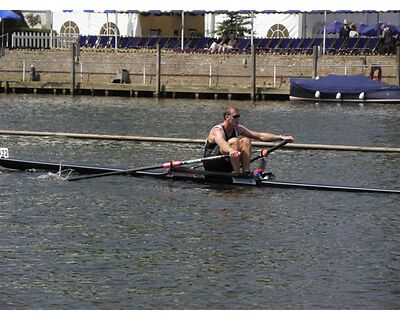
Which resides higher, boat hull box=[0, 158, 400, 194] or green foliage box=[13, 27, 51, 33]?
green foliage box=[13, 27, 51, 33]

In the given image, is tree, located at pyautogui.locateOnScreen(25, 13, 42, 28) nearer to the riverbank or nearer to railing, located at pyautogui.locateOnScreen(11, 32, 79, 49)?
railing, located at pyautogui.locateOnScreen(11, 32, 79, 49)

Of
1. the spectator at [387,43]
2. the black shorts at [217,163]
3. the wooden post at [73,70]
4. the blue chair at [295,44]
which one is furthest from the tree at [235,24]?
the black shorts at [217,163]

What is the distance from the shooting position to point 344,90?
168ft

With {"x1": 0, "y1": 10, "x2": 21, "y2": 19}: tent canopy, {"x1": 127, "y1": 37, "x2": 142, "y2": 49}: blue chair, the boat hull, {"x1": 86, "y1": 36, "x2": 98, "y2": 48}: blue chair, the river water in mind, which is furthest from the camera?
{"x1": 0, "y1": 10, "x2": 21, "y2": 19}: tent canopy

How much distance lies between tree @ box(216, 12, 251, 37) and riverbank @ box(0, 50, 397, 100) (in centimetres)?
426

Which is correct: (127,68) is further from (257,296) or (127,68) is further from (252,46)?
(257,296)

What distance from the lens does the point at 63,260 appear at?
53.2ft

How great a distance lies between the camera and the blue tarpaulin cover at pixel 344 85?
5088 cm

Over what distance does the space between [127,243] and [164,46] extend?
40896 millimetres

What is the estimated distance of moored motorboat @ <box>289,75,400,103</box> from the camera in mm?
50806

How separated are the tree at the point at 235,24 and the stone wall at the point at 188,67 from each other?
4203mm

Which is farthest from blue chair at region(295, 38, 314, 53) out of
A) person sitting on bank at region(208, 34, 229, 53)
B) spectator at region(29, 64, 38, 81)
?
spectator at region(29, 64, 38, 81)

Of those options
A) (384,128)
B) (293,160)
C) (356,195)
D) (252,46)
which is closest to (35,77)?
(252,46)

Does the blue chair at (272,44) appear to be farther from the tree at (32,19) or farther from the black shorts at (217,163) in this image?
the black shorts at (217,163)
